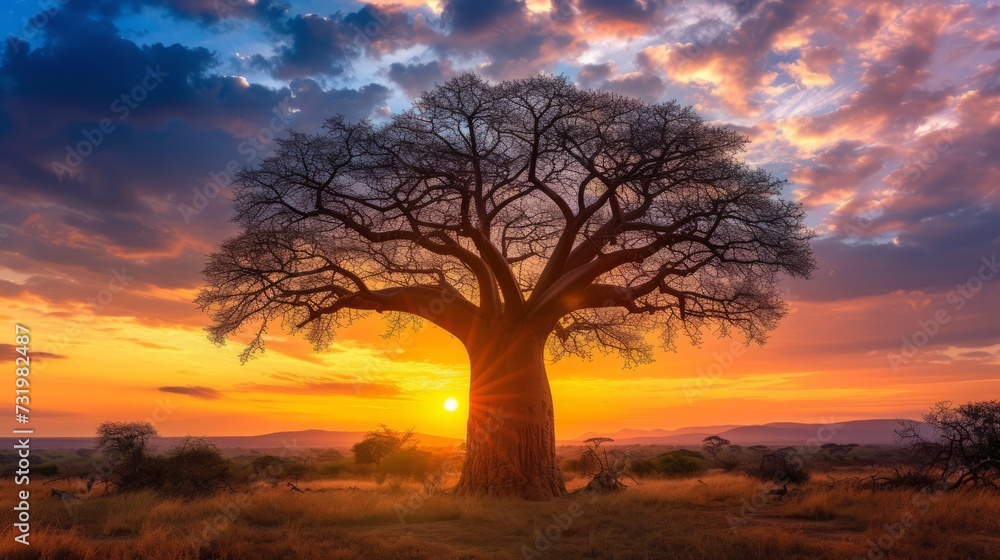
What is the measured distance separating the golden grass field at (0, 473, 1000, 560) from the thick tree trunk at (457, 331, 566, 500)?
788 millimetres

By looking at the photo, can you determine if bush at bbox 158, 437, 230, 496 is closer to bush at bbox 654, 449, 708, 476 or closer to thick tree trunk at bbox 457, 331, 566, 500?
thick tree trunk at bbox 457, 331, 566, 500

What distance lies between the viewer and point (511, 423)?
41.8ft

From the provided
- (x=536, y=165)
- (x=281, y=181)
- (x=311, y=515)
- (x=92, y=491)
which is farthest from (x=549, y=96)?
(x=92, y=491)

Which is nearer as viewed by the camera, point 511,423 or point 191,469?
point 511,423

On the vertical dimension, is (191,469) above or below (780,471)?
above

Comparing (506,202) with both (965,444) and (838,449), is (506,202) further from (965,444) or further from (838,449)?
(838,449)

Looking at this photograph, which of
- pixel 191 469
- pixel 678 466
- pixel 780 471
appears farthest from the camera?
pixel 678 466

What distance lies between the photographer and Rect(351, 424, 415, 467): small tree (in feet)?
74.4

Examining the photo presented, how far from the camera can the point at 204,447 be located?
15.7 meters

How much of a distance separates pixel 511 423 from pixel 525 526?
3.47 meters

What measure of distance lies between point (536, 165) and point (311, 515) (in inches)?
297

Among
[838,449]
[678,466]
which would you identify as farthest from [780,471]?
[838,449]

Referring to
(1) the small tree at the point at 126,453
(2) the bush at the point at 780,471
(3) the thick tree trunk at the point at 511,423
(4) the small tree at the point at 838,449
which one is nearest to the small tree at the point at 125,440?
(1) the small tree at the point at 126,453

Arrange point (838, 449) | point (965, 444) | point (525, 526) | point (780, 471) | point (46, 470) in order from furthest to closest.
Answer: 1. point (838, 449)
2. point (46, 470)
3. point (780, 471)
4. point (965, 444)
5. point (525, 526)
